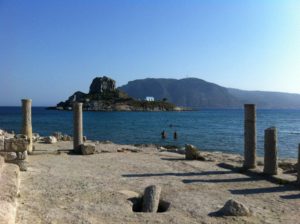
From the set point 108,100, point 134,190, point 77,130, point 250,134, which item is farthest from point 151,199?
point 108,100

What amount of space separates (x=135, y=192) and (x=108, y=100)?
6091 inches

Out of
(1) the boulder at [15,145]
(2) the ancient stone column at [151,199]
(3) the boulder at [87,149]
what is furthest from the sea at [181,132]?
(2) the ancient stone column at [151,199]

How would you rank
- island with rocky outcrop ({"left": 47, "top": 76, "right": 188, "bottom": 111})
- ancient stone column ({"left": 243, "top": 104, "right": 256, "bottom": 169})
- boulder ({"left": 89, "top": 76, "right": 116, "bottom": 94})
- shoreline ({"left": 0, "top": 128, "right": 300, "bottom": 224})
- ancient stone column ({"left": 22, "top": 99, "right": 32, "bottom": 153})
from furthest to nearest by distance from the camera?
boulder ({"left": 89, "top": 76, "right": 116, "bottom": 94}), island with rocky outcrop ({"left": 47, "top": 76, "right": 188, "bottom": 111}), ancient stone column ({"left": 22, "top": 99, "right": 32, "bottom": 153}), ancient stone column ({"left": 243, "top": 104, "right": 256, "bottom": 169}), shoreline ({"left": 0, "top": 128, "right": 300, "bottom": 224})

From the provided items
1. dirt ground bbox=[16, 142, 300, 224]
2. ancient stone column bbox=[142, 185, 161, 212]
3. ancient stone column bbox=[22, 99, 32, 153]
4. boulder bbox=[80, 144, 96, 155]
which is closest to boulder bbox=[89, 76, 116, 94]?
ancient stone column bbox=[22, 99, 32, 153]

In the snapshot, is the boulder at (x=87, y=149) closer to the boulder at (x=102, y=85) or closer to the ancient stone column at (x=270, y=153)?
the ancient stone column at (x=270, y=153)

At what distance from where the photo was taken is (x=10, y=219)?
7.86 meters

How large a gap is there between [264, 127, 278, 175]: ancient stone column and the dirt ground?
68cm

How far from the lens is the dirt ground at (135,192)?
9609mm

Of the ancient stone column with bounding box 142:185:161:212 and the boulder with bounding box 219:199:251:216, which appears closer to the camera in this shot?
the boulder with bounding box 219:199:251:216

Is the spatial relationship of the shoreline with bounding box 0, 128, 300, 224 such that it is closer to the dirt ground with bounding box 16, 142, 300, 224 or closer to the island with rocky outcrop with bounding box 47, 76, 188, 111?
the dirt ground with bounding box 16, 142, 300, 224

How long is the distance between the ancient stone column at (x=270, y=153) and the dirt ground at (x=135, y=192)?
2.24ft

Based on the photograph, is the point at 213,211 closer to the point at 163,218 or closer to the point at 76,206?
the point at 163,218

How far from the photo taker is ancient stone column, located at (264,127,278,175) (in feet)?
49.8

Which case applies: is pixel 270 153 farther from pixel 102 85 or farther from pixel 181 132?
pixel 102 85
